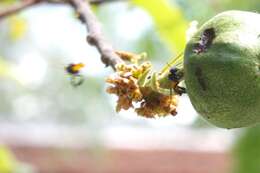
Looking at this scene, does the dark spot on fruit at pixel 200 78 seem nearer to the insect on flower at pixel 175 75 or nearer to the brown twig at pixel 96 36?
the insect on flower at pixel 175 75

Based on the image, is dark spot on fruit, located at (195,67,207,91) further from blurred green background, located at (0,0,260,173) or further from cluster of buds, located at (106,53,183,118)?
blurred green background, located at (0,0,260,173)

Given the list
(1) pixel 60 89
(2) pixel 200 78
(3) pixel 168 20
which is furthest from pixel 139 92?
(1) pixel 60 89

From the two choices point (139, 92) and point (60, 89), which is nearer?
point (139, 92)

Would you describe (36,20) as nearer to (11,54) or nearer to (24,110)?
(11,54)

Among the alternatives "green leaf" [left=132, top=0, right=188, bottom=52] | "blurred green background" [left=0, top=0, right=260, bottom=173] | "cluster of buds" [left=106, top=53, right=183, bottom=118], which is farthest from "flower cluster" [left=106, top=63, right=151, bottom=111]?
"blurred green background" [left=0, top=0, right=260, bottom=173]

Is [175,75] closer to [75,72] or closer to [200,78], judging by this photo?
[200,78]

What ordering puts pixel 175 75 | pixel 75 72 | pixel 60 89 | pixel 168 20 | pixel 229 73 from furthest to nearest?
pixel 60 89 → pixel 168 20 → pixel 75 72 → pixel 175 75 → pixel 229 73
